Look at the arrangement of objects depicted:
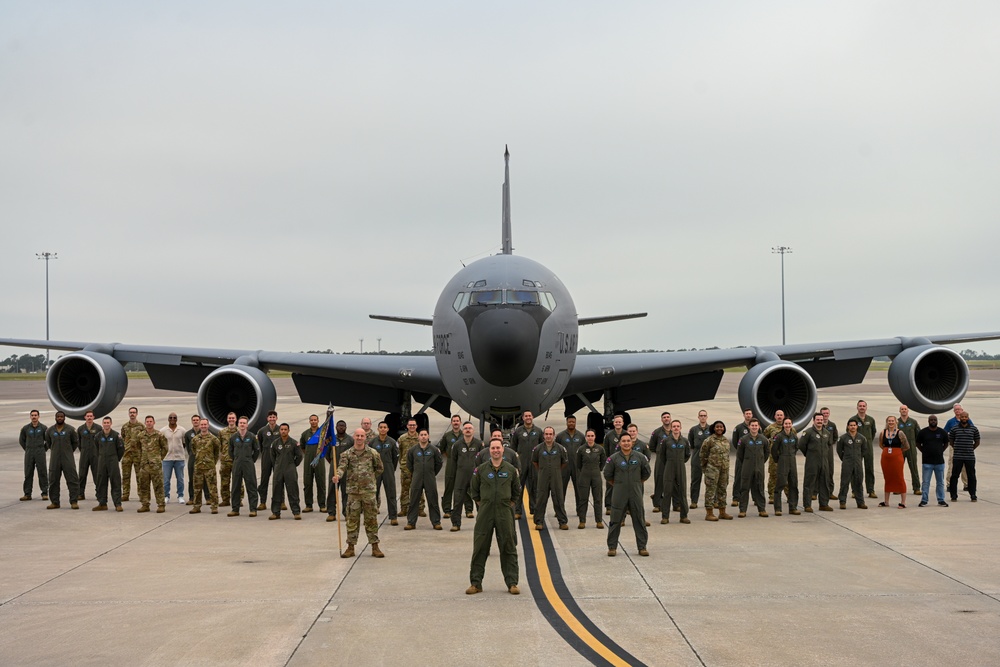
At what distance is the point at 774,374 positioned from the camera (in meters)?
17.8

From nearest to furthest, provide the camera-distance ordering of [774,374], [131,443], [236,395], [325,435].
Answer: [325,435] < [131,443] < [774,374] < [236,395]

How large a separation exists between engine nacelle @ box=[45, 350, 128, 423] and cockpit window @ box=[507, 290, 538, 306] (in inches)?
377

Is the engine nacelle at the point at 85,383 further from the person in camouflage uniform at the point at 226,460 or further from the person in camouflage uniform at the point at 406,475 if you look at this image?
the person in camouflage uniform at the point at 406,475

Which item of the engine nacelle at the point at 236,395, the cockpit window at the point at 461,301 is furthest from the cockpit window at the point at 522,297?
the engine nacelle at the point at 236,395

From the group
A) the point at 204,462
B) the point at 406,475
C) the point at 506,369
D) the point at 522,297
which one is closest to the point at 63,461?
the point at 204,462

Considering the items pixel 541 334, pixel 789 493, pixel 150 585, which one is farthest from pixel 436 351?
pixel 150 585

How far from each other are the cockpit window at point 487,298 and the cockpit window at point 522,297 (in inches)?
6.7

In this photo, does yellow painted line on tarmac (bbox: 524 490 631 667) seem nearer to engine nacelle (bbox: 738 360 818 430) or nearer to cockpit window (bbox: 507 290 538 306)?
cockpit window (bbox: 507 290 538 306)

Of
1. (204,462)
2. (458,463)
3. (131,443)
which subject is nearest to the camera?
(458,463)

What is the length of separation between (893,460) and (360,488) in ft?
26.4

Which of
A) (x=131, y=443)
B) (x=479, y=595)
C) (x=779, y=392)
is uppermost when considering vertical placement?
(x=779, y=392)

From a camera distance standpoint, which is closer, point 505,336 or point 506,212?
point 505,336

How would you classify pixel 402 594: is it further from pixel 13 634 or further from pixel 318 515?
pixel 318 515

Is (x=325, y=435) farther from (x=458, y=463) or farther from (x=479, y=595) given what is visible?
(x=479, y=595)
